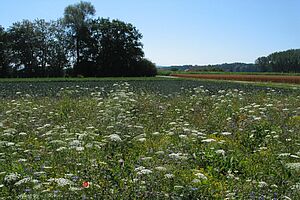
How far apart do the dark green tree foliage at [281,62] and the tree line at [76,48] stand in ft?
257

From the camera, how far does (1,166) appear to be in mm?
6199

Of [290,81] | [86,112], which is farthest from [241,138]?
[290,81]

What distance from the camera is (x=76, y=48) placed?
70.2 metres

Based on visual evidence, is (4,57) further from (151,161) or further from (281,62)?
(281,62)

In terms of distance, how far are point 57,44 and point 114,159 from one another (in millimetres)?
65433

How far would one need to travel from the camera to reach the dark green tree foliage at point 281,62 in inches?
5172

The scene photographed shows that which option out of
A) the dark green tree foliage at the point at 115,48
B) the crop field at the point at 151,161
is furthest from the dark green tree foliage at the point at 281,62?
the crop field at the point at 151,161

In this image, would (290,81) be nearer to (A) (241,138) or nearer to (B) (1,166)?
(A) (241,138)

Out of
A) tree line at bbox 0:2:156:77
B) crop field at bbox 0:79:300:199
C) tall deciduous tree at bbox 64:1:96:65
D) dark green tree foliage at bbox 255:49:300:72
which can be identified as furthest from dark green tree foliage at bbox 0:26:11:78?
dark green tree foliage at bbox 255:49:300:72

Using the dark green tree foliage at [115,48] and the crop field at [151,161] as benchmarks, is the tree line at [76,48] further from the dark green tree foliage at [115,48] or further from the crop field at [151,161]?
the crop field at [151,161]

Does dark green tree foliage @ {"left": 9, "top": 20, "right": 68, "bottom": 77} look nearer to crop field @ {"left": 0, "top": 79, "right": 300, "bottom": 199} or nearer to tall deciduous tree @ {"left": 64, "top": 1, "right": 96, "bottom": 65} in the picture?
tall deciduous tree @ {"left": 64, "top": 1, "right": 96, "bottom": 65}

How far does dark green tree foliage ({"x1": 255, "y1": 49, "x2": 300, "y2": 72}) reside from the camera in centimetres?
13138

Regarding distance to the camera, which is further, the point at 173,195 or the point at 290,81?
the point at 290,81

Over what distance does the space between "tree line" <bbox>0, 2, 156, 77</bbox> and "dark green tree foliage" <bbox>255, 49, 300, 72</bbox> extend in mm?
78251
